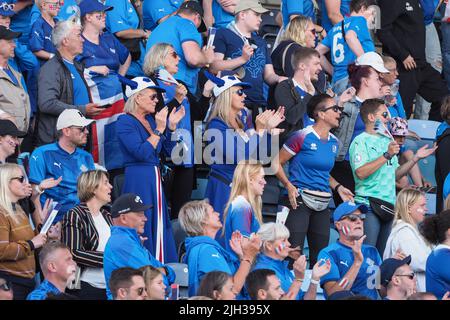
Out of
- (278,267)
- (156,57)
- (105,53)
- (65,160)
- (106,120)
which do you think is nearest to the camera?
(278,267)

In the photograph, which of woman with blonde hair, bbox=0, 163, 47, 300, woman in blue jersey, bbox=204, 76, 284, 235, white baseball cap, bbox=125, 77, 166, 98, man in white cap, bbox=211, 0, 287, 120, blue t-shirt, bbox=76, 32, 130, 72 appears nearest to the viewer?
woman with blonde hair, bbox=0, 163, 47, 300

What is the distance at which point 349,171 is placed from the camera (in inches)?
525

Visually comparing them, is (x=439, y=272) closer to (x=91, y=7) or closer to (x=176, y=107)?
(x=176, y=107)

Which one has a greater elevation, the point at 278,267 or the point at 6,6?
the point at 6,6

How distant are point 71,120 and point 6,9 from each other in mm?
1703

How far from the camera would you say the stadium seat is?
1089 cm

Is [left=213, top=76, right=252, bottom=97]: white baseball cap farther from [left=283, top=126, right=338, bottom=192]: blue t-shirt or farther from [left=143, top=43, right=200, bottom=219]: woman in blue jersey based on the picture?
[left=283, top=126, right=338, bottom=192]: blue t-shirt

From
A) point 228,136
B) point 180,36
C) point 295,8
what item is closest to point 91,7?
point 180,36

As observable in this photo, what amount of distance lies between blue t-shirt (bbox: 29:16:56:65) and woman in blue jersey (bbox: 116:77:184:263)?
1495 millimetres

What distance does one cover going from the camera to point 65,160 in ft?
38.6

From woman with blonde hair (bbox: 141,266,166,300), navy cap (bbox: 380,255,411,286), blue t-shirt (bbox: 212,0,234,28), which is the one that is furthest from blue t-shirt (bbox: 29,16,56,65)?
navy cap (bbox: 380,255,411,286)

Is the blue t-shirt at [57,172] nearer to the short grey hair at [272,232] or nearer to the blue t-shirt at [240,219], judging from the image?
the blue t-shirt at [240,219]
